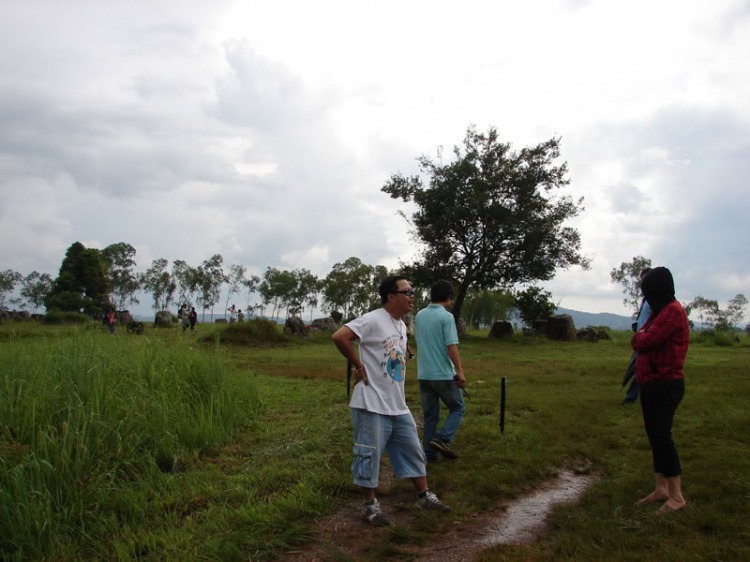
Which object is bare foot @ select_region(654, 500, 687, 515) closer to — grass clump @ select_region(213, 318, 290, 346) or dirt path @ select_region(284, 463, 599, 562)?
dirt path @ select_region(284, 463, 599, 562)

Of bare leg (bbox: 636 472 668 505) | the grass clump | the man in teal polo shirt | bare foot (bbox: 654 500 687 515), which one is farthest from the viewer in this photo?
the grass clump

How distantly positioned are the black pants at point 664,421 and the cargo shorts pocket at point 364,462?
86.6 inches

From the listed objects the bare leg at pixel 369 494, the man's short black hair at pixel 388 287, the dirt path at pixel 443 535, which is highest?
the man's short black hair at pixel 388 287

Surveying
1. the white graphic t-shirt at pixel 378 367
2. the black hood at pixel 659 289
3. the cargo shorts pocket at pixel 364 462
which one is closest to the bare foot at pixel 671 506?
the black hood at pixel 659 289

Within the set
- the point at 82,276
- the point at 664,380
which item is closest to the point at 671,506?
the point at 664,380

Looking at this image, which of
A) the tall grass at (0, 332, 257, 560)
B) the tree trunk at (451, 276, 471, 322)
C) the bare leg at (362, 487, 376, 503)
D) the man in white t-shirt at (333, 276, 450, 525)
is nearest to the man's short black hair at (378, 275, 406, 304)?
the man in white t-shirt at (333, 276, 450, 525)

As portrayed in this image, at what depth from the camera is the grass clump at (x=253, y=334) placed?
80.3 ft

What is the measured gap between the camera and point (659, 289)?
14.1ft

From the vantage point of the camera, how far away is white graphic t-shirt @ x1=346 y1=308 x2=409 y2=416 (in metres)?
4.17

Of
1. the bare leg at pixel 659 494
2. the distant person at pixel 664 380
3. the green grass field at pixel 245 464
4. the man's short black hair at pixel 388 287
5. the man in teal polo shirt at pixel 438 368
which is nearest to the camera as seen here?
the green grass field at pixel 245 464

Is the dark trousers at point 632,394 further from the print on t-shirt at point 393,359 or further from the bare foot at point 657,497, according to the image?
the print on t-shirt at point 393,359

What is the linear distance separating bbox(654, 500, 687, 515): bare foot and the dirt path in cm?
75

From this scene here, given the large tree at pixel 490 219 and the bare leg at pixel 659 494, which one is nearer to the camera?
the bare leg at pixel 659 494

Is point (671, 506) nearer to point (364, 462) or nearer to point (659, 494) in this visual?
point (659, 494)
